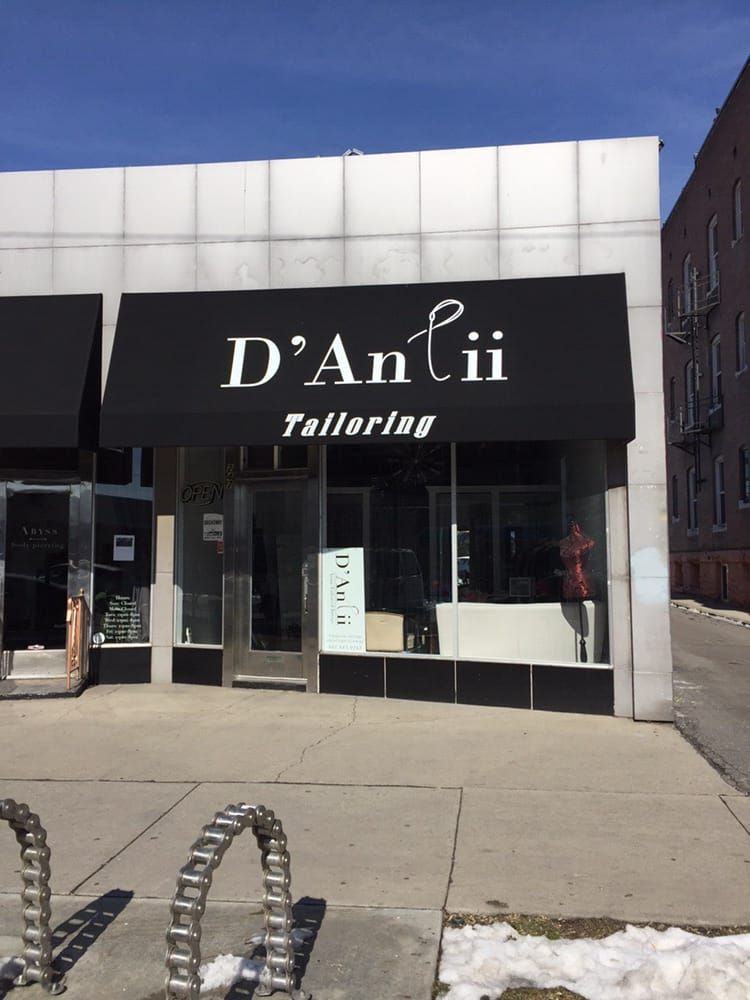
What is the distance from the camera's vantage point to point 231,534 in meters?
10.1

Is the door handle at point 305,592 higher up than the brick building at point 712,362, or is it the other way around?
the brick building at point 712,362

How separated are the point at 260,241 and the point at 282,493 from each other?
2751 mm

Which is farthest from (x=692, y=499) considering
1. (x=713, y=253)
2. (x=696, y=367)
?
(x=713, y=253)

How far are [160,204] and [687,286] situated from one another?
24.4 meters

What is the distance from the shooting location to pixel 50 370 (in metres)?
9.11

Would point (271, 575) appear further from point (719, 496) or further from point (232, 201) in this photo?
point (719, 496)

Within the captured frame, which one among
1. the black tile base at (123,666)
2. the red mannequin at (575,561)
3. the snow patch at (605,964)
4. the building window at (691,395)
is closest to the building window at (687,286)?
the building window at (691,395)

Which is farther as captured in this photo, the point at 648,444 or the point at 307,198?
the point at 307,198

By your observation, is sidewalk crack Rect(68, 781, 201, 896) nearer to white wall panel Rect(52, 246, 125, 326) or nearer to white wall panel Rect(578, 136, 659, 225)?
white wall panel Rect(52, 246, 125, 326)

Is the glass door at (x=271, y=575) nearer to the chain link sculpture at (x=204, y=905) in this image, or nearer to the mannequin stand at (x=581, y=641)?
the mannequin stand at (x=581, y=641)

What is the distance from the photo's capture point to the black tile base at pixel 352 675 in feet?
30.7

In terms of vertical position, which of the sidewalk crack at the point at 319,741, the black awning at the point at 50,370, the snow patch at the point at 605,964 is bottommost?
the snow patch at the point at 605,964

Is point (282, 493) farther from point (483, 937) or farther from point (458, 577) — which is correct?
point (483, 937)

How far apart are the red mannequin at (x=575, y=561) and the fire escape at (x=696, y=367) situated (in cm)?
1990
